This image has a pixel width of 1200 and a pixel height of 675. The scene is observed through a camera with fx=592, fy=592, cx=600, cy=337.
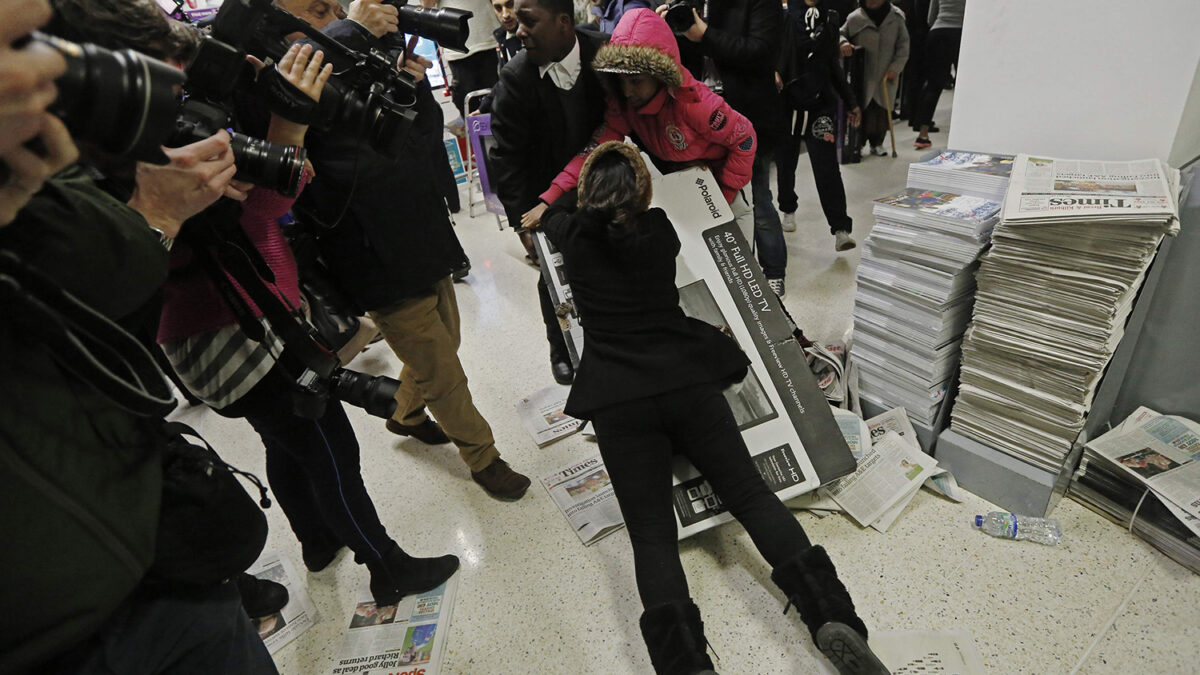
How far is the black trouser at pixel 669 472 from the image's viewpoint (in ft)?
4.35

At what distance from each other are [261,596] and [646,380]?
1181 millimetres

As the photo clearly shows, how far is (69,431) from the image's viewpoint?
0.57m

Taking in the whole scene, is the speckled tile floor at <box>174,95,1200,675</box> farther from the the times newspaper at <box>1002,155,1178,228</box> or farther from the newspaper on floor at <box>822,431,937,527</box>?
the the times newspaper at <box>1002,155,1178,228</box>

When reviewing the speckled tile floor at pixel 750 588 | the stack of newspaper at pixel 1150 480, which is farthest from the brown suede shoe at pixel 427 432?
the stack of newspaper at pixel 1150 480

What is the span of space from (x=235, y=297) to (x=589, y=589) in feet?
3.52

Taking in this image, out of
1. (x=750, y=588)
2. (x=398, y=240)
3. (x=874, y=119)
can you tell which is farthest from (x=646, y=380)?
(x=874, y=119)

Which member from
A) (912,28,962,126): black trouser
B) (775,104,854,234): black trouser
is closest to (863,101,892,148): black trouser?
(912,28,962,126): black trouser

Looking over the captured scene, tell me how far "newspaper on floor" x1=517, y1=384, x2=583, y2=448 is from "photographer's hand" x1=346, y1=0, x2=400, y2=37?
1178mm

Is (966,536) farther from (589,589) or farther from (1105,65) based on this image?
(1105,65)

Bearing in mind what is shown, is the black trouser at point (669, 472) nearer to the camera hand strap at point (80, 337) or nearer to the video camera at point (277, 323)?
the video camera at point (277, 323)

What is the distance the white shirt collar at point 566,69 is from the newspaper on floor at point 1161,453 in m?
1.66

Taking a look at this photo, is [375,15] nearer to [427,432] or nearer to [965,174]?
[427,432]

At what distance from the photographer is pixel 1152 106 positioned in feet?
4.26

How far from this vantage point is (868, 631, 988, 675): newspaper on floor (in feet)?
3.96
